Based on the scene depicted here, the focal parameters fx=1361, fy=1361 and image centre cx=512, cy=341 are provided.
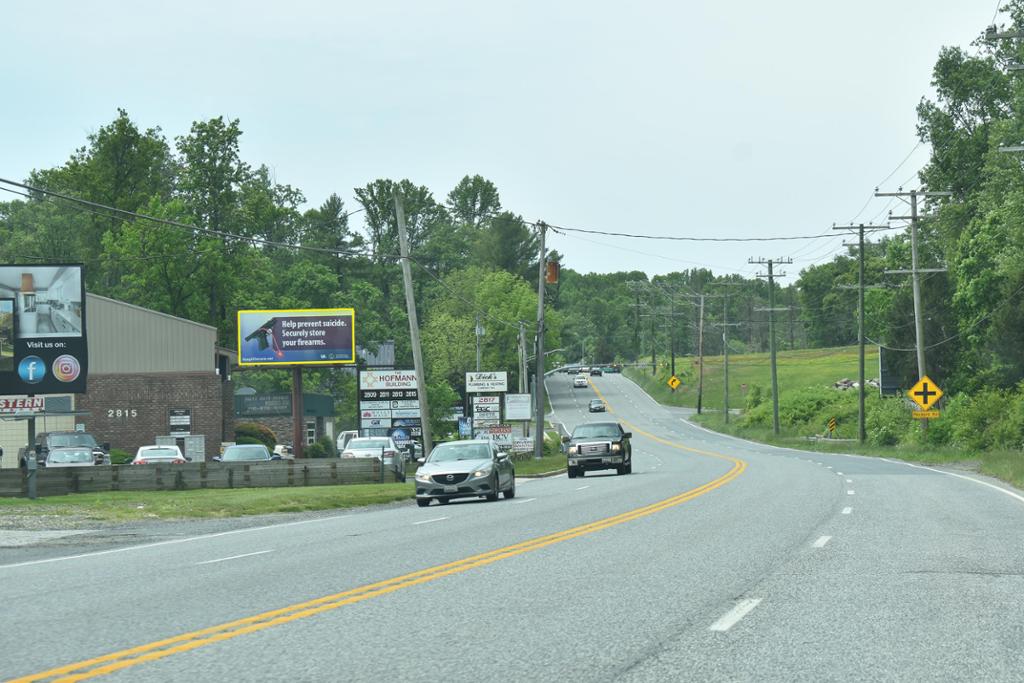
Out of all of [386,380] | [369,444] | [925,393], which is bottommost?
Answer: [369,444]

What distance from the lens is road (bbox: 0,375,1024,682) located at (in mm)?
8695

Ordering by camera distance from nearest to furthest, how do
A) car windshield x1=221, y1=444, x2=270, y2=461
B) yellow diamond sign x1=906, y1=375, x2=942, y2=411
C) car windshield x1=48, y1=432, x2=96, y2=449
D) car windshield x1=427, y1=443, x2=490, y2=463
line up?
car windshield x1=427, y1=443, x2=490, y2=463
car windshield x1=221, y1=444, x2=270, y2=461
car windshield x1=48, y1=432, x2=96, y2=449
yellow diamond sign x1=906, y1=375, x2=942, y2=411

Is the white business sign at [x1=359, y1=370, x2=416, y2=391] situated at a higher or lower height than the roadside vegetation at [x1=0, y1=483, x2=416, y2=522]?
higher

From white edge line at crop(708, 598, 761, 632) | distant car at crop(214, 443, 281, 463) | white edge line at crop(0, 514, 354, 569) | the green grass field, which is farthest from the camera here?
the green grass field

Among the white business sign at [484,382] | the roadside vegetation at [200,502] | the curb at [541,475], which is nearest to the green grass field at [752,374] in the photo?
the white business sign at [484,382]

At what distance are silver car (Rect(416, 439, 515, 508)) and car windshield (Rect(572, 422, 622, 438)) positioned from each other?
1515 cm

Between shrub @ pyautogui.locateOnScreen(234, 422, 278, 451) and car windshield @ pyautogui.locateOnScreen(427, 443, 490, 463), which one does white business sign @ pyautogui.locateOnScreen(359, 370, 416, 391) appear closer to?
shrub @ pyautogui.locateOnScreen(234, 422, 278, 451)

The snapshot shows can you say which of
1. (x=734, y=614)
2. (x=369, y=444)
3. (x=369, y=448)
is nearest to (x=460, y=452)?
(x=369, y=448)

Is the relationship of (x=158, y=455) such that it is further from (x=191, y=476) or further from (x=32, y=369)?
(x=32, y=369)

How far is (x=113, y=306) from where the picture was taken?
6869 centimetres

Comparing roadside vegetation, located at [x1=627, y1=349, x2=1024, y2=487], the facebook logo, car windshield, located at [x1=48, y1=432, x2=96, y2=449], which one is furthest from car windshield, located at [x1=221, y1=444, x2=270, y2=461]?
roadside vegetation, located at [x1=627, y1=349, x2=1024, y2=487]

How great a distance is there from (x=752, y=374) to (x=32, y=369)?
118 m

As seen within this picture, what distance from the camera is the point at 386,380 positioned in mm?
67312

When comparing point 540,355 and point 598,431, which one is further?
point 540,355
